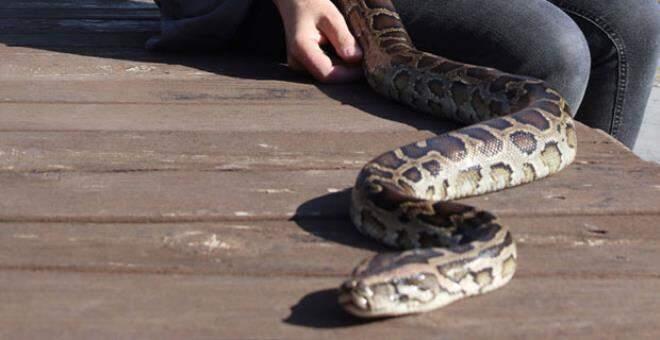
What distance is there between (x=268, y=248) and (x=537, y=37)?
222 centimetres

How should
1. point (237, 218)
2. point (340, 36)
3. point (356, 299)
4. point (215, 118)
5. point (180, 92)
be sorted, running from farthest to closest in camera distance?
point (340, 36) → point (180, 92) → point (215, 118) → point (237, 218) → point (356, 299)

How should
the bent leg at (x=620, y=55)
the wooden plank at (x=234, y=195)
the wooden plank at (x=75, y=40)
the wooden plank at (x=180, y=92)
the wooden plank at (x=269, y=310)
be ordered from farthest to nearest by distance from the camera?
the wooden plank at (x=75, y=40) → the bent leg at (x=620, y=55) → the wooden plank at (x=180, y=92) → the wooden plank at (x=234, y=195) → the wooden plank at (x=269, y=310)

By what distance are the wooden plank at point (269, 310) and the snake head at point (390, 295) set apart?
30 millimetres

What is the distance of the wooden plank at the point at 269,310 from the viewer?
6.87ft

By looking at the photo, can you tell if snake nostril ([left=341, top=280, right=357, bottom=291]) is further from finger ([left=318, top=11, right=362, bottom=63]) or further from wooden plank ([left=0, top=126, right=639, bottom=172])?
finger ([left=318, top=11, right=362, bottom=63])

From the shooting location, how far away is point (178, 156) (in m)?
3.39

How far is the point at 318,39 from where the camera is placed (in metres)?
4.59

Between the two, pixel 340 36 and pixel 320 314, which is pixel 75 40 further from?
pixel 320 314

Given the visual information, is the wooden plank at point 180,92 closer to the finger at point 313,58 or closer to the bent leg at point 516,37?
the finger at point 313,58

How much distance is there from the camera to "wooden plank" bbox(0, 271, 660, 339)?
A: 2.09 metres

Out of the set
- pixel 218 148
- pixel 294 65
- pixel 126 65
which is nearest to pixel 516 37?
pixel 294 65

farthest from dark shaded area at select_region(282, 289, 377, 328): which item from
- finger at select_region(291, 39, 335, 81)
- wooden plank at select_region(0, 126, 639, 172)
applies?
finger at select_region(291, 39, 335, 81)

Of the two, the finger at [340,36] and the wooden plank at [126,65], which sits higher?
the finger at [340,36]

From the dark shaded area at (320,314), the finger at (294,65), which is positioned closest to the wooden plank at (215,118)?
the finger at (294,65)
